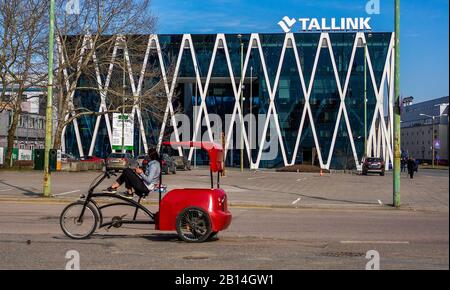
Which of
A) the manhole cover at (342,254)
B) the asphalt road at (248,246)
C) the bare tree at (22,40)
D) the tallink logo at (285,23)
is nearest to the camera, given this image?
the asphalt road at (248,246)

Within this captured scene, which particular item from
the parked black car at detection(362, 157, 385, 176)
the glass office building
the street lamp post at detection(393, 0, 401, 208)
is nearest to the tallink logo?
the glass office building

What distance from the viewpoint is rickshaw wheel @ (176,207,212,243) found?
10.6m

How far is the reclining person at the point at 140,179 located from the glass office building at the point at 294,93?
65.5m

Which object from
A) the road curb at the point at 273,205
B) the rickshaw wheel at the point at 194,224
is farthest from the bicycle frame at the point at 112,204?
the road curb at the point at 273,205

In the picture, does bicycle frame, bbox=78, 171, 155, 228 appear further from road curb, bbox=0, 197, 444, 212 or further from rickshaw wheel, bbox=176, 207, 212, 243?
road curb, bbox=0, 197, 444, 212

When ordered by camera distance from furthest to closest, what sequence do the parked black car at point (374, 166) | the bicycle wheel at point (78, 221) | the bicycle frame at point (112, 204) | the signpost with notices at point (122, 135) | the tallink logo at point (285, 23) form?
the tallink logo at point (285, 23)
the parked black car at point (374, 166)
the signpost with notices at point (122, 135)
the bicycle wheel at point (78, 221)
the bicycle frame at point (112, 204)

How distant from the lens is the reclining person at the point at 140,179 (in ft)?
36.2

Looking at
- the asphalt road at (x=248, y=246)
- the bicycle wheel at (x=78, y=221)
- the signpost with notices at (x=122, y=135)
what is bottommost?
the asphalt road at (x=248, y=246)

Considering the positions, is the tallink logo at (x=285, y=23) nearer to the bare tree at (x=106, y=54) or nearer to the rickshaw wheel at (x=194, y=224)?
the bare tree at (x=106, y=54)

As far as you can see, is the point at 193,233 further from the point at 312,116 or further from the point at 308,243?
the point at 312,116

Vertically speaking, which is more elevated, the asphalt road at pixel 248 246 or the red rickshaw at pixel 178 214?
the red rickshaw at pixel 178 214

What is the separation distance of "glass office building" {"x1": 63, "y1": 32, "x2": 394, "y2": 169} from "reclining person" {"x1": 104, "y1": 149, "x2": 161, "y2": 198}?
215 feet

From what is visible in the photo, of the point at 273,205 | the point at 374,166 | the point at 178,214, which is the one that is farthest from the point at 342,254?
the point at 374,166
